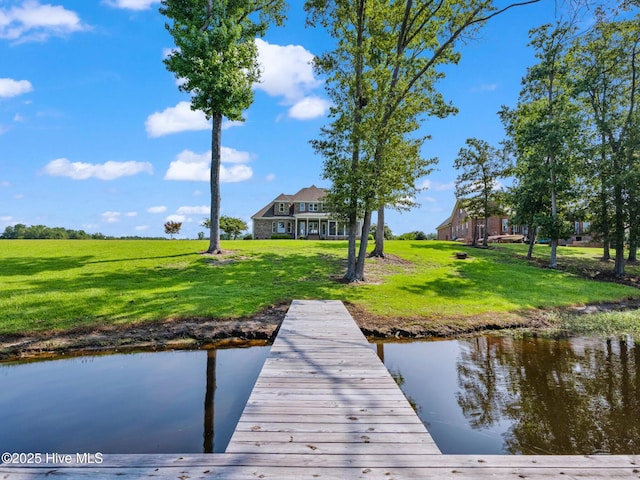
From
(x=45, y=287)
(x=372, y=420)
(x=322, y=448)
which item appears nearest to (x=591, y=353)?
(x=372, y=420)

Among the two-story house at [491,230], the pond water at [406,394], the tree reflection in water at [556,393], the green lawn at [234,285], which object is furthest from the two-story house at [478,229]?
the pond water at [406,394]

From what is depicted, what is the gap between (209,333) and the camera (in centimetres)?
980

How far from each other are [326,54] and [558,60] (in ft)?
53.0

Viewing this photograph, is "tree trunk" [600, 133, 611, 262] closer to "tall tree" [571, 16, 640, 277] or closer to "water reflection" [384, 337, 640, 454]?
"tall tree" [571, 16, 640, 277]

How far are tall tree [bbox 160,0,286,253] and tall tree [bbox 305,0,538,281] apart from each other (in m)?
4.58

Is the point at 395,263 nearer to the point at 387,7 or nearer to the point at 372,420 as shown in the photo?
the point at 387,7

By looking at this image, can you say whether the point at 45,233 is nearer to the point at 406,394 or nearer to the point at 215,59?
the point at 215,59

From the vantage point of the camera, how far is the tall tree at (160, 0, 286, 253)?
57.0ft

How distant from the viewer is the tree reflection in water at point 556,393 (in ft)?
15.6

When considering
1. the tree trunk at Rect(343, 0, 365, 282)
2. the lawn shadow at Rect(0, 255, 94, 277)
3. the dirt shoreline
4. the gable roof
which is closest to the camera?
the dirt shoreline

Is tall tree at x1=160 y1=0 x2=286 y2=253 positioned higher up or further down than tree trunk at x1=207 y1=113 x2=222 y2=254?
higher up

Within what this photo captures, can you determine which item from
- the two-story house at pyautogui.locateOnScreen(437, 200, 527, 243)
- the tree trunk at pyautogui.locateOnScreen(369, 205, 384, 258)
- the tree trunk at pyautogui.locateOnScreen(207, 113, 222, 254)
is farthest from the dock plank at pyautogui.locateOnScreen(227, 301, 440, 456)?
the two-story house at pyautogui.locateOnScreen(437, 200, 527, 243)

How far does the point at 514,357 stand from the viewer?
8.48m

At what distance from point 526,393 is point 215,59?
720 inches
